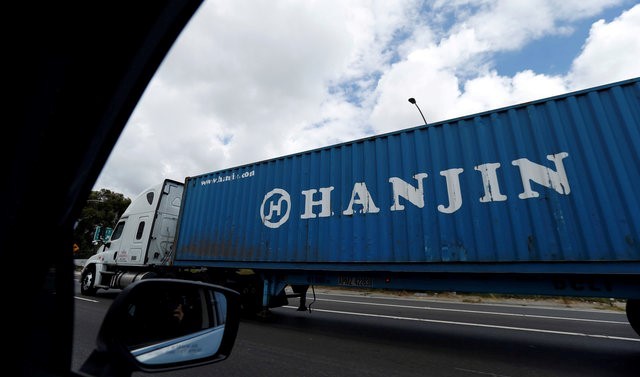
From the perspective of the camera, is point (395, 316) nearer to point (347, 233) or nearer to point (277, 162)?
point (347, 233)

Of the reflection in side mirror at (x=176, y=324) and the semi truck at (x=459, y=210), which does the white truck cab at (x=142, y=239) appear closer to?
the semi truck at (x=459, y=210)

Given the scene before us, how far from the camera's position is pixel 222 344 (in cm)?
127

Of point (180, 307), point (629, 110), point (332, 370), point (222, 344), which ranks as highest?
point (629, 110)

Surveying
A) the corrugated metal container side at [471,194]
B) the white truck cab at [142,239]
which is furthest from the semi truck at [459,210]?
the white truck cab at [142,239]

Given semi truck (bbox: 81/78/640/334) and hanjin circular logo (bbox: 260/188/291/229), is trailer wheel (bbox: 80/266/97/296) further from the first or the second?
hanjin circular logo (bbox: 260/188/291/229)

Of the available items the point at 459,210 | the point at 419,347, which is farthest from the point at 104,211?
the point at 459,210

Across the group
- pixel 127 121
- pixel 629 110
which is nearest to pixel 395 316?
pixel 629 110

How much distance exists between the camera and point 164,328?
1.20 metres

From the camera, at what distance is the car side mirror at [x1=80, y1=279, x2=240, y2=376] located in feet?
2.63

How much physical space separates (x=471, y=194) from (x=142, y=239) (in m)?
8.02

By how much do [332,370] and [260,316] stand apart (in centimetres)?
347

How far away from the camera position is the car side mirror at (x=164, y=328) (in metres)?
0.80

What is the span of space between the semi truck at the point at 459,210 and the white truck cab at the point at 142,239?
1.68m

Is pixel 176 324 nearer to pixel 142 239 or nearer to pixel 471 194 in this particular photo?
pixel 471 194
